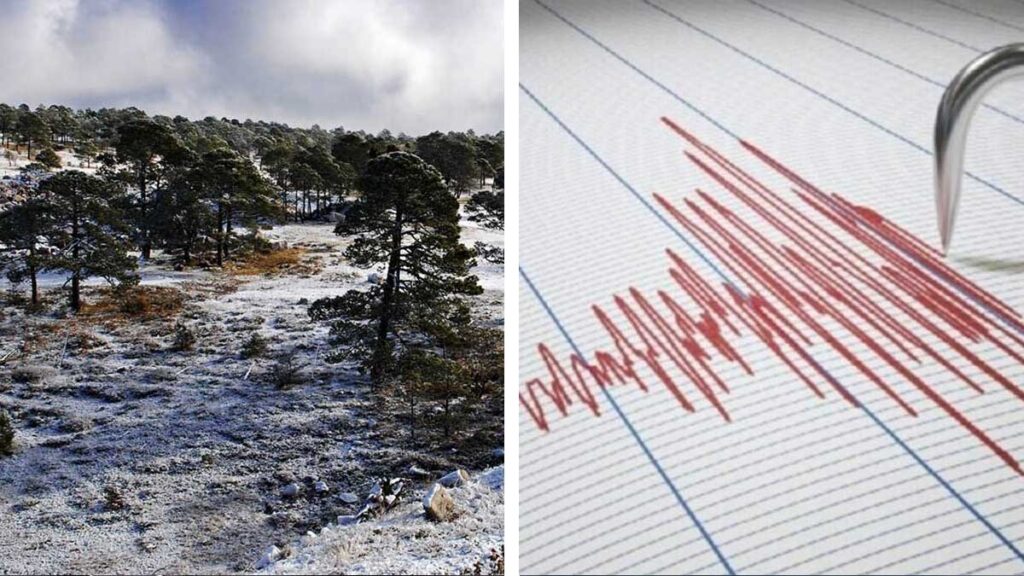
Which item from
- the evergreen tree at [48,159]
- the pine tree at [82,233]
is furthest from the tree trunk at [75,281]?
the evergreen tree at [48,159]

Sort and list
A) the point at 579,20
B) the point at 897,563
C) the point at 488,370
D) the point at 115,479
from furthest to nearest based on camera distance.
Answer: the point at 579,20, the point at 488,370, the point at 115,479, the point at 897,563

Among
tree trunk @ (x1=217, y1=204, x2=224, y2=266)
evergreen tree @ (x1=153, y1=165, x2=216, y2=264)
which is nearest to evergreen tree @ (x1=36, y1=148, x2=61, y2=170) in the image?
evergreen tree @ (x1=153, y1=165, x2=216, y2=264)

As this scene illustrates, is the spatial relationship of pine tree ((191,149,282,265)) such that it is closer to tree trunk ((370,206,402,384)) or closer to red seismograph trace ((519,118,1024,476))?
tree trunk ((370,206,402,384))

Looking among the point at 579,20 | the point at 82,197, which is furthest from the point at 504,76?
the point at 82,197

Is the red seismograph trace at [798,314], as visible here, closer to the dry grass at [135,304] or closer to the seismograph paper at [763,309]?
the seismograph paper at [763,309]

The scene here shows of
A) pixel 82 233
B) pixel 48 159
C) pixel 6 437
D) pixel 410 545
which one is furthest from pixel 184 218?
pixel 410 545

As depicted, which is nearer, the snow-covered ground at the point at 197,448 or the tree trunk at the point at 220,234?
the snow-covered ground at the point at 197,448

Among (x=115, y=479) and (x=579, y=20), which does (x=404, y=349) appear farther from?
(x=579, y=20)
